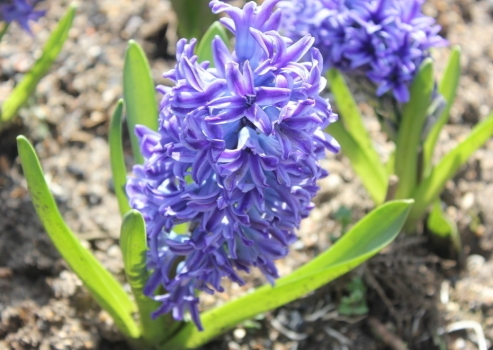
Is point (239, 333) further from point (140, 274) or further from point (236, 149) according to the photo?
point (236, 149)

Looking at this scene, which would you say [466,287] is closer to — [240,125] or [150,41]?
[240,125]

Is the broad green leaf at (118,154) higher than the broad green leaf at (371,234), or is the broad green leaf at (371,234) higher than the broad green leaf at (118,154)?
the broad green leaf at (118,154)

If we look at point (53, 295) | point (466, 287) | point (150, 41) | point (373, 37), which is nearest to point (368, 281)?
point (466, 287)

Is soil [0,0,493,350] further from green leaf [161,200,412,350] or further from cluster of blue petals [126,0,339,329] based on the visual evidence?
cluster of blue petals [126,0,339,329]

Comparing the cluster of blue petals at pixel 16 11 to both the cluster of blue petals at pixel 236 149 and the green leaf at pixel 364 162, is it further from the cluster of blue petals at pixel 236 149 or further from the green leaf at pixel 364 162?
the green leaf at pixel 364 162

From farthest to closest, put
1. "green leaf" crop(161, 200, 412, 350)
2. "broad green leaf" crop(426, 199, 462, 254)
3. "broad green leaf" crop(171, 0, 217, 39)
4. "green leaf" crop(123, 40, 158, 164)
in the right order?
"broad green leaf" crop(171, 0, 217, 39) → "broad green leaf" crop(426, 199, 462, 254) → "green leaf" crop(123, 40, 158, 164) → "green leaf" crop(161, 200, 412, 350)

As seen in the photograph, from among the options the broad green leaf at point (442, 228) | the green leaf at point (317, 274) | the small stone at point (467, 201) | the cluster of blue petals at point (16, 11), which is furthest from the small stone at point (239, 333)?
the cluster of blue petals at point (16, 11)

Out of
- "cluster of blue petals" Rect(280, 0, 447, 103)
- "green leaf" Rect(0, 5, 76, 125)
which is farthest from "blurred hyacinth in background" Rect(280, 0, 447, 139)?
"green leaf" Rect(0, 5, 76, 125)
